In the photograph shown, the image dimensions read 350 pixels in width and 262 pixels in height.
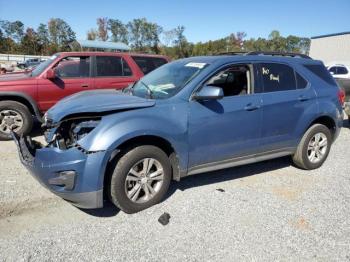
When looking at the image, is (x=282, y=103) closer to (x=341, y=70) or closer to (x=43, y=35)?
(x=341, y=70)

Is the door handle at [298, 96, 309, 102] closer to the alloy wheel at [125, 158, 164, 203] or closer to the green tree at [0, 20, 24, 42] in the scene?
the alloy wheel at [125, 158, 164, 203]

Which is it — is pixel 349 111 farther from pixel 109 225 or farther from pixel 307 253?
pixel 109 225

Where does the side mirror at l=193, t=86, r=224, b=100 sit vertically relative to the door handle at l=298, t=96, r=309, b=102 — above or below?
above

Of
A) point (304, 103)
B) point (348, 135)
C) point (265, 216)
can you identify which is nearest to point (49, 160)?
point (265, 216)

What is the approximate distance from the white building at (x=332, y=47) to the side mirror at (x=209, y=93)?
35.1 m

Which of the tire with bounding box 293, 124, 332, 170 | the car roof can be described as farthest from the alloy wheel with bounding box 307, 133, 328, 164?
Answer: the car roof

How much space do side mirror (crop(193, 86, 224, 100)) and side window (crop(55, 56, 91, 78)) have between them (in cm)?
419

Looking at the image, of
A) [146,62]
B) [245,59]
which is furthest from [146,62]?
[245,59]

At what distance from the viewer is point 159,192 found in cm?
394

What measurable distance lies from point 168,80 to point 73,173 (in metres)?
1.83

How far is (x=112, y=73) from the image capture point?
25.0ft

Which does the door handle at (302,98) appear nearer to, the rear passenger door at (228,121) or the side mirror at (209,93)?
the rear passenger door at (228,121)

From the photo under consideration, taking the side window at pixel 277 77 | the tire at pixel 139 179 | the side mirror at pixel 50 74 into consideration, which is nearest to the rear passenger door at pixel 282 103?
the side window at pixel 277 77

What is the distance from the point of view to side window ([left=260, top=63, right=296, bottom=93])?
4.64m
